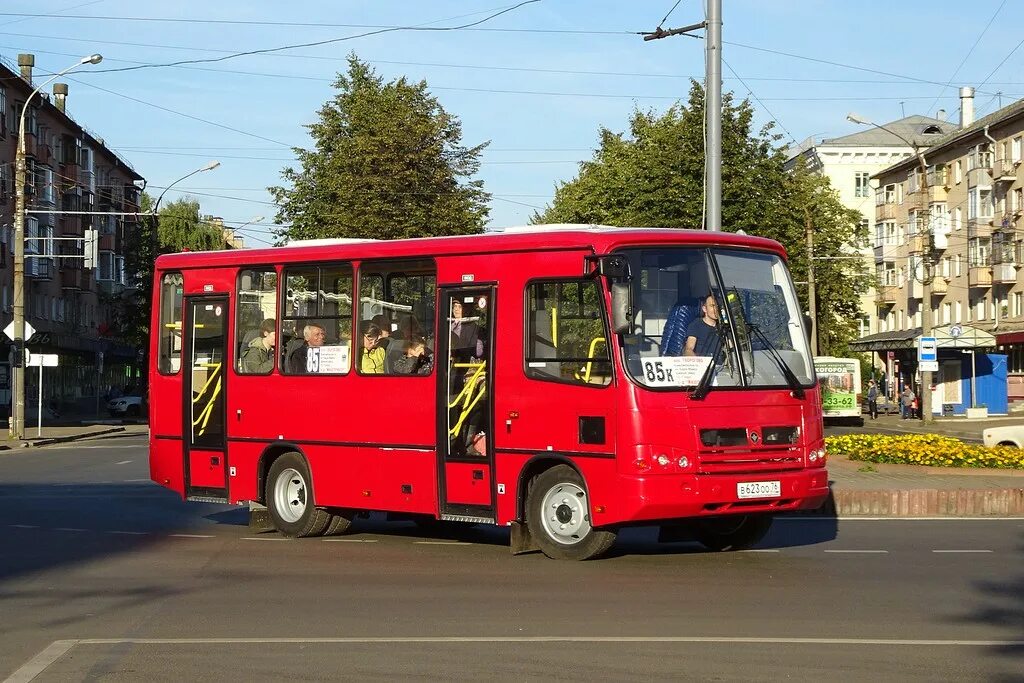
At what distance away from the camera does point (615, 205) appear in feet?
220

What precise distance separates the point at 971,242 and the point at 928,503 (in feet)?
231

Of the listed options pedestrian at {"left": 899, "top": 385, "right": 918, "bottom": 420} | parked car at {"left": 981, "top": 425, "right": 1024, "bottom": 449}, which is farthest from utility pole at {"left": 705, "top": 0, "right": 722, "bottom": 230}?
pedestrian at {"left": 899, "top": 385, "right": 918, "bottom": 420}

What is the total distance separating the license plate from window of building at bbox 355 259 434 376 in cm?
305

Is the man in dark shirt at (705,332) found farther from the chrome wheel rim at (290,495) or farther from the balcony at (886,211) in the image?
the balcony at (886,211)

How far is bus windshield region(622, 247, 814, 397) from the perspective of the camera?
1362 cm

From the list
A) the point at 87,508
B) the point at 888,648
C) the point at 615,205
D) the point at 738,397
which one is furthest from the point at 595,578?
the point at 615,205

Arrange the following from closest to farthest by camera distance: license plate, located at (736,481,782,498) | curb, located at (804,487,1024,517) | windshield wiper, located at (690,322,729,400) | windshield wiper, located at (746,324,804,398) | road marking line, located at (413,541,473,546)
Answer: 1. windshield wiper, located at (690,322,729,400)
2. license plate, located at (736,481,782,498)
3. windshield wiper, located at (746,324,804,398)
4. road marking line, located at (413,541,473,546)
5. curb, located at (804,487,1024,517)

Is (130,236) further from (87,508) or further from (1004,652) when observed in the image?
(1004,652)

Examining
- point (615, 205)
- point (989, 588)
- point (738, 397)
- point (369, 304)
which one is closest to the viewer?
point (989, 588)

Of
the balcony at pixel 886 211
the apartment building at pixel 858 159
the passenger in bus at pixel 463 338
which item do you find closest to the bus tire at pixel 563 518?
the passenger in bus at pixel 463 338

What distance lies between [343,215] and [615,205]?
42.0ft

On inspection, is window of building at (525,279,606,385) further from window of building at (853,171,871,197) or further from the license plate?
window of building at (853,171,871,197)

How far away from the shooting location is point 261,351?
17250 millimetres

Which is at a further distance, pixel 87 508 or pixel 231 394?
pixel 87 508
